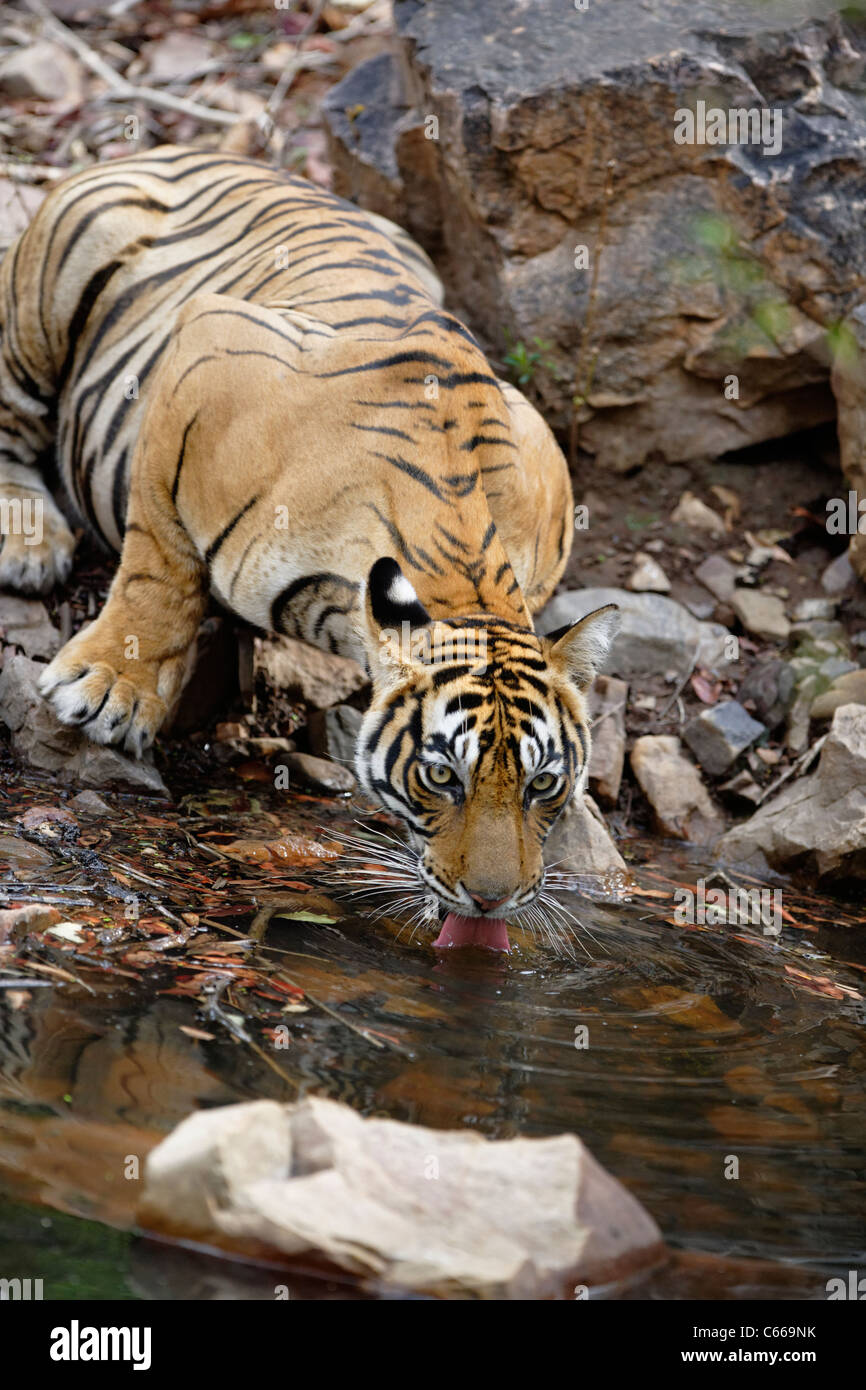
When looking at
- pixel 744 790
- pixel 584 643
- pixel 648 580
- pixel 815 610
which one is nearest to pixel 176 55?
pixel 648 580

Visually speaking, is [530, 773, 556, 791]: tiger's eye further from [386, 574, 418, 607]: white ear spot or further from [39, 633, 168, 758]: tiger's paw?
[39, 633, 168, 758]: tiger's paw

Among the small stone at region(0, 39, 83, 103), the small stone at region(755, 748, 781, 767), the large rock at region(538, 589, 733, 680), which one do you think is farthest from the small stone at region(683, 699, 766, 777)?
the small stone at region(0, 39, 83, 103)

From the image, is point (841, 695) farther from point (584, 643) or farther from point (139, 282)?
point (139, 282)

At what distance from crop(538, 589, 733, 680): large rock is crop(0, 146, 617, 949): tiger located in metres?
0.93

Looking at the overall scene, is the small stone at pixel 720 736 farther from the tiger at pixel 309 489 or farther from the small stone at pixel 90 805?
the small stone at pixel 90 805

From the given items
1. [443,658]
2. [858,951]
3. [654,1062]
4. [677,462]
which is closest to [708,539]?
[677,462]

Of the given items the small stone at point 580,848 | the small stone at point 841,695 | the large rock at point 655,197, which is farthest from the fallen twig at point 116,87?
the small stone at point 580,848

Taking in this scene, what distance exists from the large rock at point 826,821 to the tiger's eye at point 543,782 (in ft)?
5.35

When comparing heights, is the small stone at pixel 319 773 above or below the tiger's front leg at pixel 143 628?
below

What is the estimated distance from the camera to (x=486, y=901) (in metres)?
3.76

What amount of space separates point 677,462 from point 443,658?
3.51m

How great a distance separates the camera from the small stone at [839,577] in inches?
259
